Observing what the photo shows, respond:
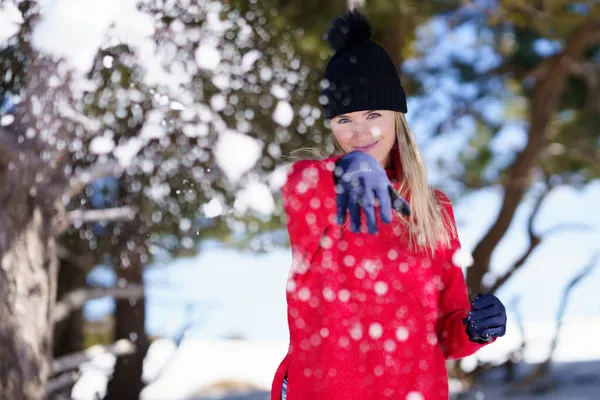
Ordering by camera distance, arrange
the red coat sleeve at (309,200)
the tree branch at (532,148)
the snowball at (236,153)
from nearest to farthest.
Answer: the red coat sleeve at (309,200) < the snowball at (236,153) < the tree branch at (532,148)

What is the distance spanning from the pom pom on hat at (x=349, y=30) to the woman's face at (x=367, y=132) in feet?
0.76

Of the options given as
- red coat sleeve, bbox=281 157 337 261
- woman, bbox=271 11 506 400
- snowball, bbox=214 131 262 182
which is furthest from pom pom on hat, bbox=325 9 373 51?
snowball, bbox=214 131 262 182

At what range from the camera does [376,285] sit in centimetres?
172

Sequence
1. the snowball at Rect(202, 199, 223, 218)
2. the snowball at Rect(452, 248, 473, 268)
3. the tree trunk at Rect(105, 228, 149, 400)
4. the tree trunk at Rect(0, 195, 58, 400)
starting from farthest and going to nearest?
the tree trunk at Rect(105, 228, 149, 400) < the snowball at Rect(202, 199, 223, 218) < the tree trunk at Rect(0, 195, 58, 400) < the snowball at Rect(452, 248, 473, 268)

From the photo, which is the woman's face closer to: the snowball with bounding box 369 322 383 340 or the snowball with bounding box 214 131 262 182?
the snowball with bounding box 369 322 383 340

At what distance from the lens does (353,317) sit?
5.58 feet

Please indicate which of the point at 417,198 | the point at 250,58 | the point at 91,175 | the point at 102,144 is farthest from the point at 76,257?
the point at 417,198

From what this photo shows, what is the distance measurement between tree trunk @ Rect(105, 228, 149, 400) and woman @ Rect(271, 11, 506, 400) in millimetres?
3123

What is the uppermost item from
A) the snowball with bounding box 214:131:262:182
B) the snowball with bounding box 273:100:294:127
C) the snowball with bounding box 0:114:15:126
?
the snowball with bounding box 273:100:294:127

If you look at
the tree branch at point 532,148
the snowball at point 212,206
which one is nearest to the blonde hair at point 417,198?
the snowball at point 212,206

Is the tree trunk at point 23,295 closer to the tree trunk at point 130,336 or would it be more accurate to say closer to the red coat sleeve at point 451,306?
the tree trunk at point 130,336

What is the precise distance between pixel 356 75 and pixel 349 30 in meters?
0.14

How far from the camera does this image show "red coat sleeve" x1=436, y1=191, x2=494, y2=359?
6.11 ft

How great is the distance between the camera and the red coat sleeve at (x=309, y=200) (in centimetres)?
157
